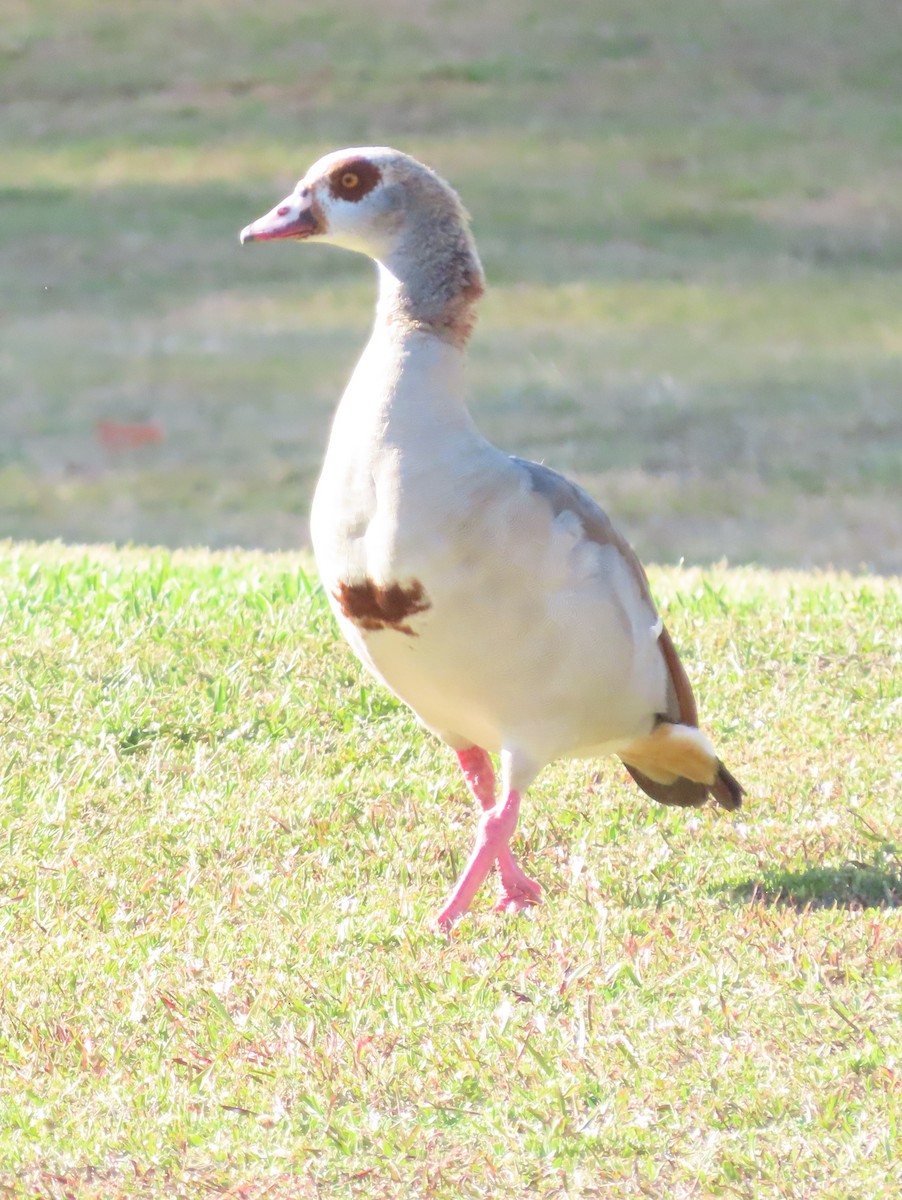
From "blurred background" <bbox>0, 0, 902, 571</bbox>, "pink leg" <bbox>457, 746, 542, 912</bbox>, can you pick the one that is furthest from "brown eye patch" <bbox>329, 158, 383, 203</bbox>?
"blurred background" <bbox>0, 0, 902, 571</bbox>

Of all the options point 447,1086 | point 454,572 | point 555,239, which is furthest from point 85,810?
point 555,239

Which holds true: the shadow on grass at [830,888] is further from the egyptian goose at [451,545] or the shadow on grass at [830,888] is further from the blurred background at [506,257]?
the blurred background at [506,257]

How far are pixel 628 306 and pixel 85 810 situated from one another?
42.5 ft

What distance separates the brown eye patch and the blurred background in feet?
23.1

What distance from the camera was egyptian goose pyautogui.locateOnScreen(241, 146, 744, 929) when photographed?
3.93 meters

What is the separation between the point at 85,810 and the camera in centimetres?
504

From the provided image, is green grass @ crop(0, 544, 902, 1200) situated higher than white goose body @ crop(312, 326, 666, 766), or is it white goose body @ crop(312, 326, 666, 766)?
white goose body @ crop(312, 326, 666, 766)

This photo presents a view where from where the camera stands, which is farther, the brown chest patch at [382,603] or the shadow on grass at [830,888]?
the shadow on grass at [830,888]

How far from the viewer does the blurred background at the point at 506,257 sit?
13086 millimetres

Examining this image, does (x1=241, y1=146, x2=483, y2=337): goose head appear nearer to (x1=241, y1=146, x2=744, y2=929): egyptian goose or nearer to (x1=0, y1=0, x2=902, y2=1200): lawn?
(x1=241, y1=146, x2=744, y2=929): egyptian goose

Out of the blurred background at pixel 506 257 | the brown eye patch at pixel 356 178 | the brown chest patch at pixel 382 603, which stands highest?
the brown eye patch at pixel 356 178

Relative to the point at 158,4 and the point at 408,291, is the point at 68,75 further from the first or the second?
the point at 408,291

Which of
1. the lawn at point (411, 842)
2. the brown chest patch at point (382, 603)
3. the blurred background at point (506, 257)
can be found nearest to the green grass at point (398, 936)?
the lawn at point (411, 842)

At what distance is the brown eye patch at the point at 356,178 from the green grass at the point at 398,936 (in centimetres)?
163
